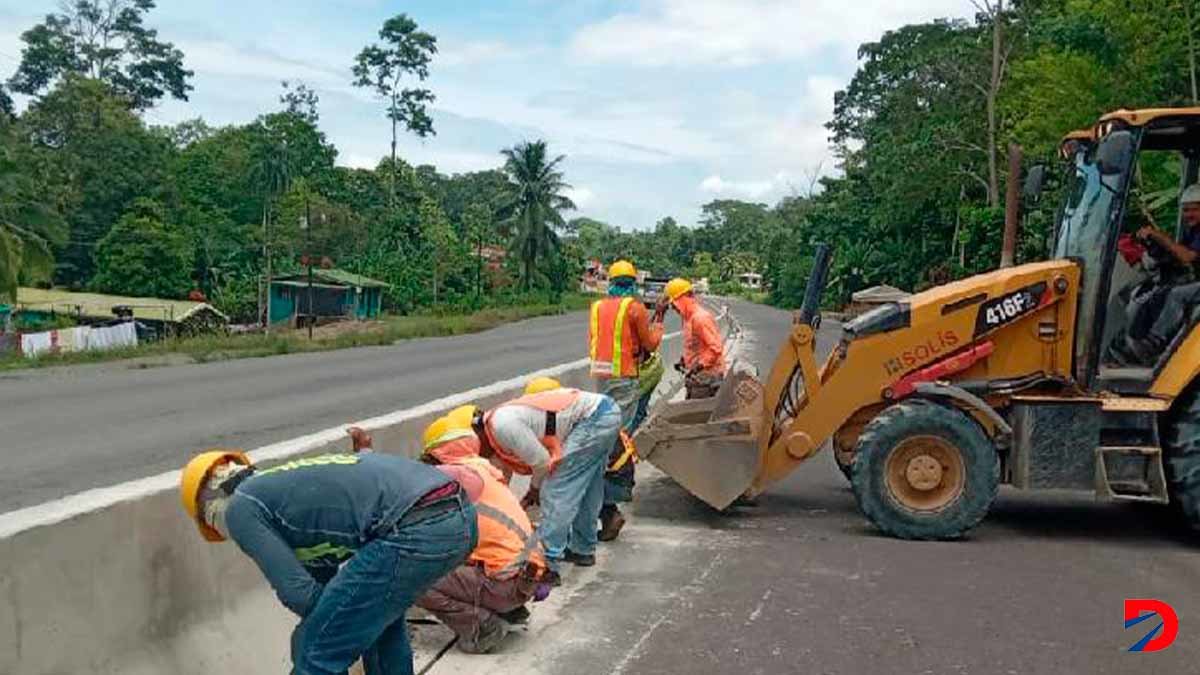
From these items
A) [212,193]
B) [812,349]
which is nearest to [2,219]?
[812,349]

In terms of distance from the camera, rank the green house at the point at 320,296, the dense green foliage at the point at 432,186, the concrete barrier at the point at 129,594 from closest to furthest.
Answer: the concrete barrier at the point at 129,594 < the dense green foliage at the point at 432,186 < the green house at the point at 320,296

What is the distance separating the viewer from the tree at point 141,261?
62.9m

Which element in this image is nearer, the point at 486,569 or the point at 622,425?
the point at 486,569

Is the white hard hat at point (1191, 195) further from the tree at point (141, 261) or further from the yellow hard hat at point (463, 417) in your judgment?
the tree at point (141, 261)

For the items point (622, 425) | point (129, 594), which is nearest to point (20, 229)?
point (622, 425)

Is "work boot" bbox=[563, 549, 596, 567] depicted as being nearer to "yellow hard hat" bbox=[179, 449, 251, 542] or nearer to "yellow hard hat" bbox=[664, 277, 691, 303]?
"yellow hard hat" bbox=[179, 449, 251, 542]

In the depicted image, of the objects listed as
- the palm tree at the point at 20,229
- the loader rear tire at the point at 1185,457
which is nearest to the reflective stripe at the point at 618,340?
the loader rear tire at the point at 1185,457

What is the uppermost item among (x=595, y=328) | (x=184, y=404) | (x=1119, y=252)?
(x=1119, y=252)

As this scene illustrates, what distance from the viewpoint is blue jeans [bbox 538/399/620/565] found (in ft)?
22.8

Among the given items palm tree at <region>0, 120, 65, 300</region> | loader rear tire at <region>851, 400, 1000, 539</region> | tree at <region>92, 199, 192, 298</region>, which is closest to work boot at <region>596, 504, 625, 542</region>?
loader rear tire at <region>851, 400, 1000, 539</region>

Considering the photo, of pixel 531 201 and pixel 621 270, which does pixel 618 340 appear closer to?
pixel 621 270

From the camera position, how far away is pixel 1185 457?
808cm

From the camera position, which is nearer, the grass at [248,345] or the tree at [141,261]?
the grass at [248,345]

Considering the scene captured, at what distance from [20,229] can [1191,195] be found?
38.0 meters
